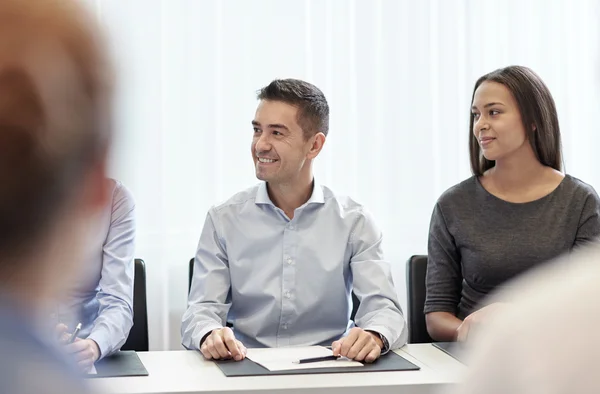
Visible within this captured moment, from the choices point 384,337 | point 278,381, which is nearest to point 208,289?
point 384,337

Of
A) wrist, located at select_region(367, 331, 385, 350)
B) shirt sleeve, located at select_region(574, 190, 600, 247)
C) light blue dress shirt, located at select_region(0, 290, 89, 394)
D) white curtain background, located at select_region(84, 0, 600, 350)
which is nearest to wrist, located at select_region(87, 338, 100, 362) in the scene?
wrist, located at select_region(367, 331, 385, 350)

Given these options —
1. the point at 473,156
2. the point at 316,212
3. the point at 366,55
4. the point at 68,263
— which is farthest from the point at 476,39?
the point at 68,263

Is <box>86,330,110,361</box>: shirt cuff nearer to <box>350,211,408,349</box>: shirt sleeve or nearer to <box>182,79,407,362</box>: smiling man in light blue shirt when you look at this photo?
<box>182,79,407,362</box>: smiling man in light blue shirt

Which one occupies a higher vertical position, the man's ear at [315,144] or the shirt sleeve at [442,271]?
the man's ear at [315,144]

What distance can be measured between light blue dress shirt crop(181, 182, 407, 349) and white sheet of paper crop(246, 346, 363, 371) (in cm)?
35

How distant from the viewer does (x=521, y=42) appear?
3.71 meters

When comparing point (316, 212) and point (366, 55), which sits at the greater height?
point (366, 55)

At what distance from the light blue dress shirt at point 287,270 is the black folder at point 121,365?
1.24 feet

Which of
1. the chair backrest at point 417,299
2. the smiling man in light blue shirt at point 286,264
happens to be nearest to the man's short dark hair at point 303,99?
the smiling man in light blue shirt at point 286,264

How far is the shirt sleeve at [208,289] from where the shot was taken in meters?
2.35

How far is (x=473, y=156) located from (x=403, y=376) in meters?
1.09

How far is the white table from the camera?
5.85 feet

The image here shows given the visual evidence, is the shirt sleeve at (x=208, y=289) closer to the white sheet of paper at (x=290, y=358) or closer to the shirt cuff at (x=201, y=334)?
the shirt cuff at (x=201, y=334)

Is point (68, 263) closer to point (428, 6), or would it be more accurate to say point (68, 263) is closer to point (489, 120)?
point (489, 120)
